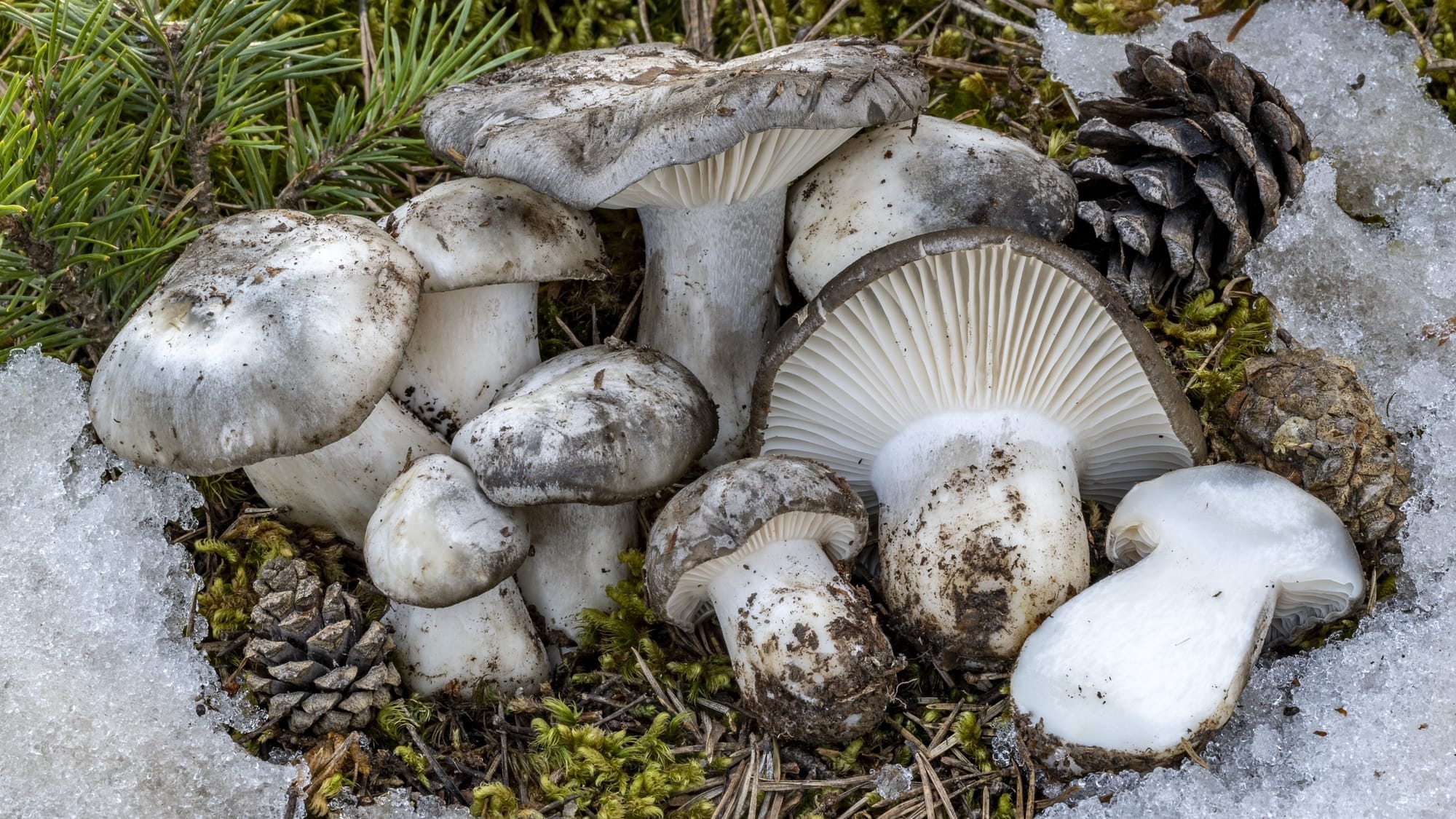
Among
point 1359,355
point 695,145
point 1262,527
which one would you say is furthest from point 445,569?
point 1359,355

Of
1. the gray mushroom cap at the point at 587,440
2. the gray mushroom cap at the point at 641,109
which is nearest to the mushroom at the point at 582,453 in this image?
the gray mushroom cap at the point at 587,440

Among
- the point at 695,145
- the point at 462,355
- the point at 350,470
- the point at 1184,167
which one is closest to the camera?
the point at 695,145

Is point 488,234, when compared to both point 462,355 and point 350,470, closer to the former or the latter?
point 462,355

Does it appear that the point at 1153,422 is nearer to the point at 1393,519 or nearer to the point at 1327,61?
the point at 1393,519

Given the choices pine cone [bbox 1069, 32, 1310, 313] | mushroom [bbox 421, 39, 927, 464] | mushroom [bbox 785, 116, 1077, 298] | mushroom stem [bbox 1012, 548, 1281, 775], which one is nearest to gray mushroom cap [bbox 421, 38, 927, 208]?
mushroom [bbox 421, 39, 927, 464]

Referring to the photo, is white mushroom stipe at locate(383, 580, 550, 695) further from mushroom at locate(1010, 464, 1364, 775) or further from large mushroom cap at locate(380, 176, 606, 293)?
mushroom at locate(1010, 464, 1364, 775)

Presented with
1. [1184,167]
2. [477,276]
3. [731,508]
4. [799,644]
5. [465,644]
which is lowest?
[465,644]
